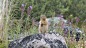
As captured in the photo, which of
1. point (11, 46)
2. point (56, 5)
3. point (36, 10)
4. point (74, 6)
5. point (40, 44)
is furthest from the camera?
point (74, 6)

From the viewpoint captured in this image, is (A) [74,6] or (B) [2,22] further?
(A) [74,6]

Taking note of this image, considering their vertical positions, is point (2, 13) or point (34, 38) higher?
point (2, 13)

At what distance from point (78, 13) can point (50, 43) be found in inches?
302

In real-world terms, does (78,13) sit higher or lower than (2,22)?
lower

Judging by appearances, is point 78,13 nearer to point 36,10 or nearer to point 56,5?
point 56,5

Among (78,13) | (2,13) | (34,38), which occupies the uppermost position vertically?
(2,13)

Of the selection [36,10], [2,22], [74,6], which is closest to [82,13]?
[74,6]

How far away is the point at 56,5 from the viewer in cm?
947

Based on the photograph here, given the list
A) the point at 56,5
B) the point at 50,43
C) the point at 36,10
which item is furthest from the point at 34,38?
the point at 56,5

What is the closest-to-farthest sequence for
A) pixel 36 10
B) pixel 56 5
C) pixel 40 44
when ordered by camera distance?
Answer: pixel 40 44 < pixel 36 10 < pixel 56 5

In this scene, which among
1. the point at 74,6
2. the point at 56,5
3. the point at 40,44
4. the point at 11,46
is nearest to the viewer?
the point at 40,44

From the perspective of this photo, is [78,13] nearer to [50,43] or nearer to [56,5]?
[56,5]

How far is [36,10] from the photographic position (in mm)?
8164

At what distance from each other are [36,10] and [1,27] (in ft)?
15.8
